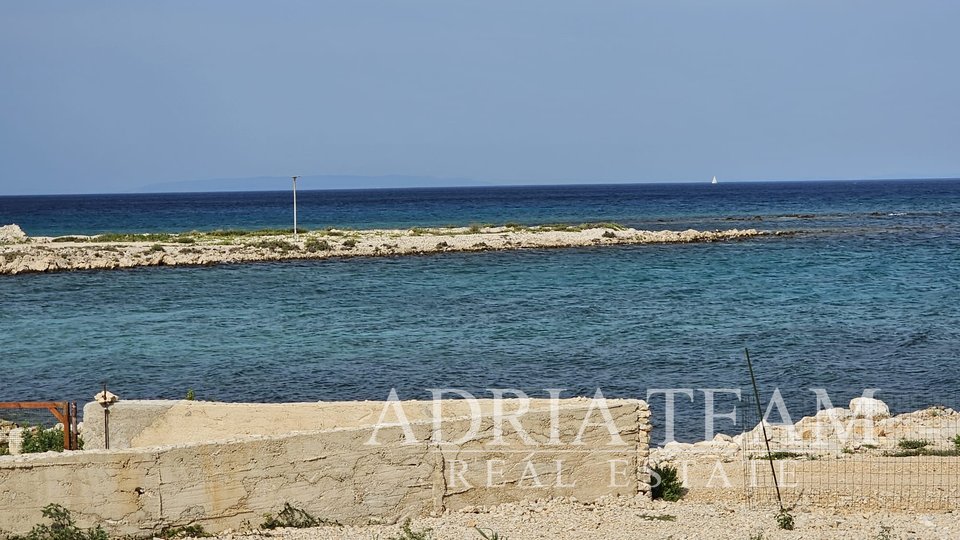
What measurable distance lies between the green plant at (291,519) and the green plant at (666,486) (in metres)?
3.39

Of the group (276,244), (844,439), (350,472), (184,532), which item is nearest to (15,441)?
(184,532)

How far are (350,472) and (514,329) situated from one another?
1671 centimetres

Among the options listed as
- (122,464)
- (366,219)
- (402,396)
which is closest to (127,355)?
(402,396)

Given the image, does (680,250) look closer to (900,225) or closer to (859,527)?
(900,225)

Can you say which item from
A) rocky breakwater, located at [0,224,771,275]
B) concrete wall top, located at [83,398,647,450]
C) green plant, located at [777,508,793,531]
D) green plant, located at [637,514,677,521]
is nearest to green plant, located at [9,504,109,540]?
concrete wall top, located at [83,398,647,450]

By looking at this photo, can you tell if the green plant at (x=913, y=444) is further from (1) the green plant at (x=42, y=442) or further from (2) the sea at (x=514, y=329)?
(1) the green plant at (x=42, y=442)

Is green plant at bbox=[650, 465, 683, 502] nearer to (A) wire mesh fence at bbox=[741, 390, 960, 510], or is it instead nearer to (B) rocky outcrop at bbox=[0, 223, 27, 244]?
(A) wire mesh fence at bbox=[741, 390, 960, 510]

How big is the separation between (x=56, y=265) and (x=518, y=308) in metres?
24.0

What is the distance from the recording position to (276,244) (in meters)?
50.4

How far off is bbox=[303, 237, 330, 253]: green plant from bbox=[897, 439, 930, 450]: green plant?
39269mm

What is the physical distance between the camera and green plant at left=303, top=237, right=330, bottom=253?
49875 millimetres

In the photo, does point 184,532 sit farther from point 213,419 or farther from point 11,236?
point 11,236

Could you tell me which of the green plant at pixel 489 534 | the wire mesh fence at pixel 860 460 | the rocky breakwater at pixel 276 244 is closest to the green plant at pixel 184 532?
the green plant at pixel 489 534

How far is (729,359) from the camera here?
834 inches
